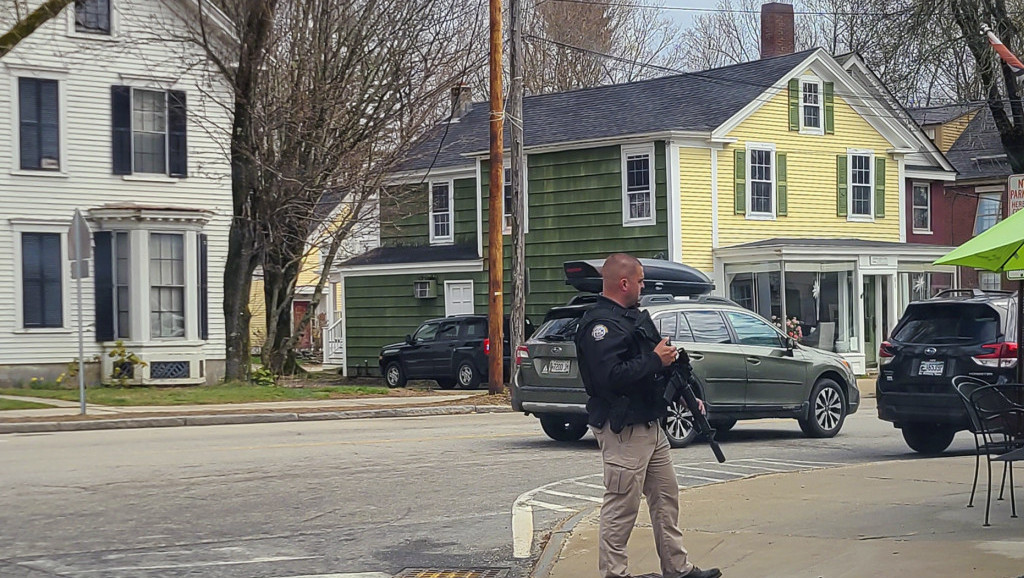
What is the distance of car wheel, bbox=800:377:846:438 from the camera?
1627 centimetres

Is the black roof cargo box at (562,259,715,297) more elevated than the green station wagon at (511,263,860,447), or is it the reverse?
the black roof cargo box at (562,259,715,297)

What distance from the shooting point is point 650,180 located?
102 ft

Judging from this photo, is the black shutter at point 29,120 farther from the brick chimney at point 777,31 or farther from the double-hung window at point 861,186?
the brick chimney at point 777,31

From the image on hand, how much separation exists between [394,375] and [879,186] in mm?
14346

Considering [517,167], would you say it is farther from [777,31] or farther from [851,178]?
[777,31]

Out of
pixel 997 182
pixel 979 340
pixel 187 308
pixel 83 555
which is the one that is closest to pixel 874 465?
pixel 979 340

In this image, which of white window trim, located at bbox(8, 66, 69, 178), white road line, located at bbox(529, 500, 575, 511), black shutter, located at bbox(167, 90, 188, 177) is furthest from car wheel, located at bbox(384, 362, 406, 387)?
white road line, located at bbox(529, 500, 575, 511)

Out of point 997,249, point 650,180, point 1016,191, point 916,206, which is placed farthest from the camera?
point 916,206

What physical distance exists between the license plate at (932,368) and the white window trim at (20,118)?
19.4 meters

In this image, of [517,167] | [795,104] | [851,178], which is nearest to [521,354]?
[517,167]

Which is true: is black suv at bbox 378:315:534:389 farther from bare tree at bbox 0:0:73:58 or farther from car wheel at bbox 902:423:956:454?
car wheel at bbox 902:423:956:454

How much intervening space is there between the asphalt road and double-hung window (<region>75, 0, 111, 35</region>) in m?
12.2

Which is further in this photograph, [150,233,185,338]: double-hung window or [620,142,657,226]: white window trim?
[620,142,657,226]: white window trim

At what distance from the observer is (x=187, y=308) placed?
28.2 m
